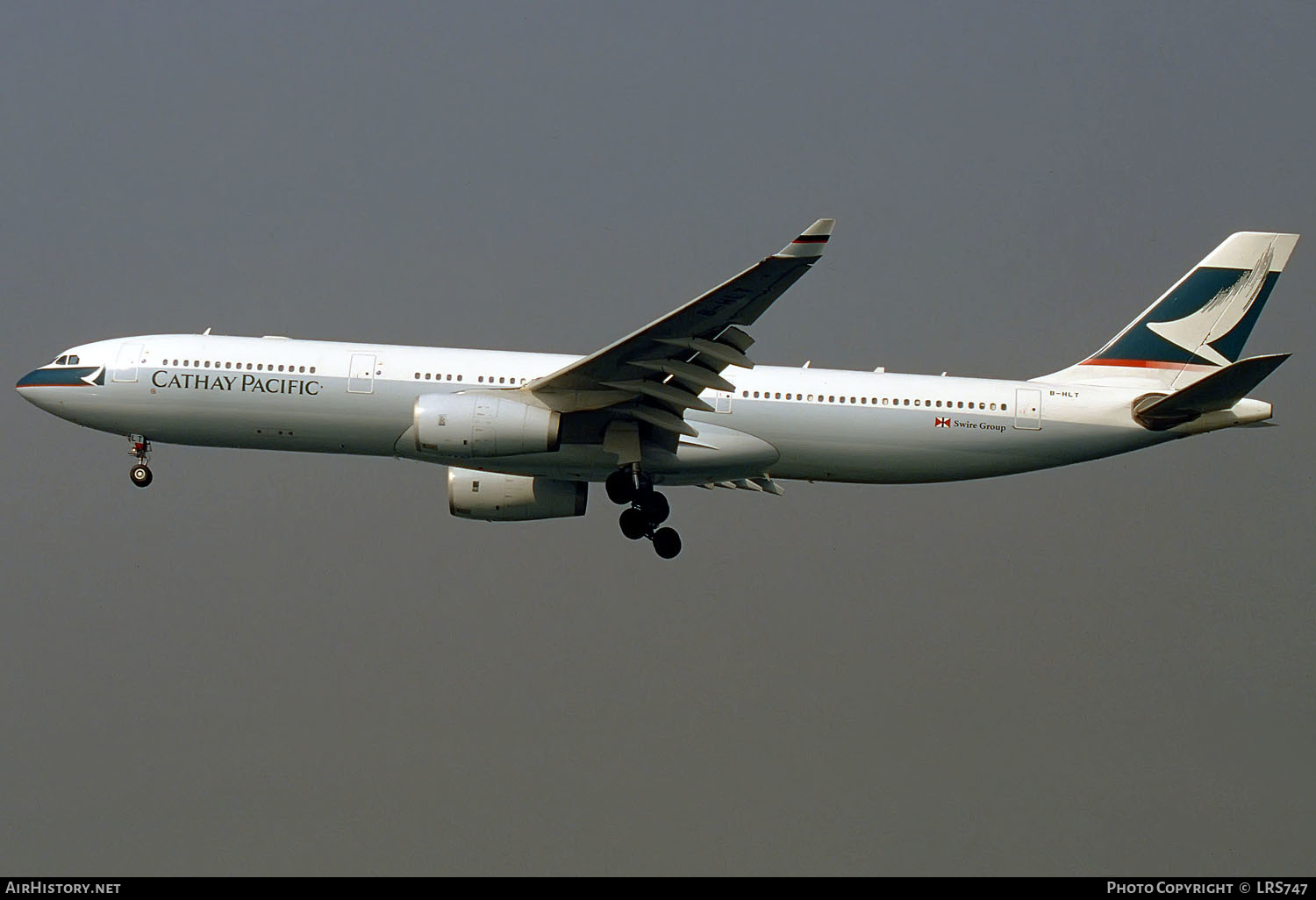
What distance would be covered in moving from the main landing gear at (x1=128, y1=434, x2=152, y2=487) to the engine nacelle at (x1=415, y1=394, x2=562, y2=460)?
7.56 meters

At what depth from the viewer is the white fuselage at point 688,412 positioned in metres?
31.1

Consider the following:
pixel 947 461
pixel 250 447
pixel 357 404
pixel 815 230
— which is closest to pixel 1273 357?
pixel 947 461

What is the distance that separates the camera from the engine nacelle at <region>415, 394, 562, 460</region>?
28672mm

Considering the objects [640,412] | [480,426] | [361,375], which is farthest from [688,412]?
[361,375]

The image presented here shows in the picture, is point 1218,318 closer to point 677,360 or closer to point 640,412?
point 677,360

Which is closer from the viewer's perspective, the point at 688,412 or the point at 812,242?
the point at 812,242

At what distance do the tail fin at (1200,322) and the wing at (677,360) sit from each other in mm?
8825

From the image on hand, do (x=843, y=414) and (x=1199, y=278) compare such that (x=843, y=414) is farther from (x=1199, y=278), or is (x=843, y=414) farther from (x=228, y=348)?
(x=228, y=348)

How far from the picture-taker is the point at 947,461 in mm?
31797

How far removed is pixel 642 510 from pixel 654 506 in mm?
253

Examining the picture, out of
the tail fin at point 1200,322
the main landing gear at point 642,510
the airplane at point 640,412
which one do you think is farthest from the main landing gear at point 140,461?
the tail fin at point 1200,322

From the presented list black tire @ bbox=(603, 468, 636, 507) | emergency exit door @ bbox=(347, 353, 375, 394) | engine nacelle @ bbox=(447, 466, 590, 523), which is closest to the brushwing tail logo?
black tire @ bbox=(603, 468, 636, 507)

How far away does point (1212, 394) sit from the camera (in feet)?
99.5

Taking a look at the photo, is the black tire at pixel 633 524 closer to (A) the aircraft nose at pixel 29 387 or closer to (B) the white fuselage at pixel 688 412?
(B) the white fuselage at pixel 688 412
